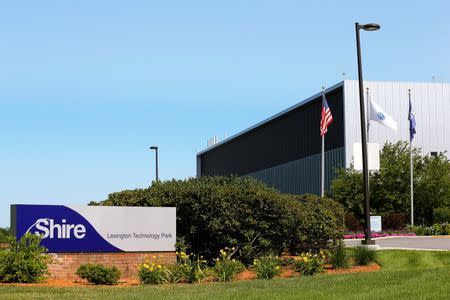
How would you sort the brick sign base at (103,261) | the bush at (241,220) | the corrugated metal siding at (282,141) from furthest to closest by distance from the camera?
the corrugated metal siding at (282,141) < the bush at (241,220) < the brick sign base at (103,261)

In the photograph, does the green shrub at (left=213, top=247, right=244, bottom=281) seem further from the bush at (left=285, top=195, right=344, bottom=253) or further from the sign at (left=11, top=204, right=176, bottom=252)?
the bush at (left=285, top=195, right=344, bottom=253)

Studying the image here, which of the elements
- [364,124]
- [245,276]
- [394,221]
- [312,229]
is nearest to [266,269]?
[245,276]

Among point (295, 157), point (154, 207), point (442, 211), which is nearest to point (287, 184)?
point (295, 157)

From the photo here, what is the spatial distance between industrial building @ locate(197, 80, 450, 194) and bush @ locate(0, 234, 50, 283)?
Result: 4130cm

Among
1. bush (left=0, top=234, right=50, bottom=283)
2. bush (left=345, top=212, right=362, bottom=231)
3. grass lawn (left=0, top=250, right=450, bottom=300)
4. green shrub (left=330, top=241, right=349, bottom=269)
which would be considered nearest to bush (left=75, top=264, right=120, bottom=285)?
bush (left=0, top=234, right=50, bottom=283)

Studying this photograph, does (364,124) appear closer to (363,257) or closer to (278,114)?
(363,257)

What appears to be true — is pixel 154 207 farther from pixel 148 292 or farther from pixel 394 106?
pixel 394 106

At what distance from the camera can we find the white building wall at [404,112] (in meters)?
59.3

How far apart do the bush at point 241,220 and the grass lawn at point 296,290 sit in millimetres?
4739

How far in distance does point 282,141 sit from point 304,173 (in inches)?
282

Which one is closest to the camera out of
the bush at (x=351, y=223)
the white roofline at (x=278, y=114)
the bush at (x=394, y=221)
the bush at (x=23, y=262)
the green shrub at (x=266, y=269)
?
the bush at (x=23, y=262)

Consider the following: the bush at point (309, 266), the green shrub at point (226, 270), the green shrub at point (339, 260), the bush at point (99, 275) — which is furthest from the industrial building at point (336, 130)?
the bush at point (99, 275)

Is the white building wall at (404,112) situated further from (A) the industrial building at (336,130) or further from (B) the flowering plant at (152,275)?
(B) the flowering plant at (152,275)

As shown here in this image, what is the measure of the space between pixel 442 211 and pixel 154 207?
32800 mm
